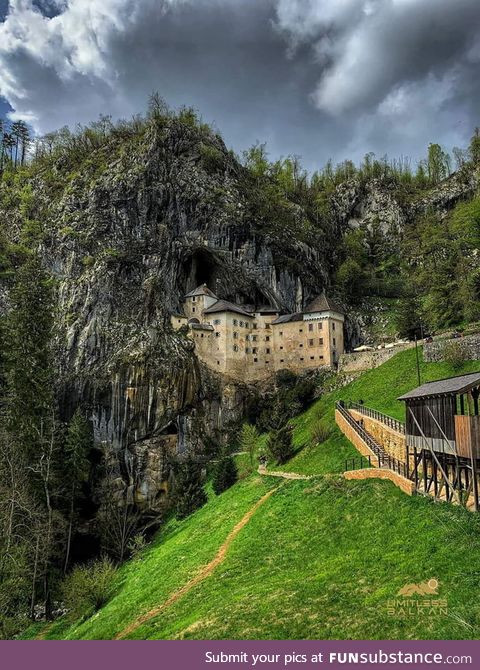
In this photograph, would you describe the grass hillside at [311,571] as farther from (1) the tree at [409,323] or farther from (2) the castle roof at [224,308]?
(2) the castle roof at [224,308]

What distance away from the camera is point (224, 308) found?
65.7 meters

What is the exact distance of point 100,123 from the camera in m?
83.2

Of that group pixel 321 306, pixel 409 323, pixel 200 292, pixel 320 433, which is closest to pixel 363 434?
pixel 320 433

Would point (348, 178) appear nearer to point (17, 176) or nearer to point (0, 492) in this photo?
point (17, 176)

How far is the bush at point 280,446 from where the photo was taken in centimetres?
3991

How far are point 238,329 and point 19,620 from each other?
1715 inches

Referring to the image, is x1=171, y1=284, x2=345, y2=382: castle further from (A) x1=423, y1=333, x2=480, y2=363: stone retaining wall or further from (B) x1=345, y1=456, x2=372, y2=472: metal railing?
(B) x1=345, y1=456, x2=372, y2=472: metal railing

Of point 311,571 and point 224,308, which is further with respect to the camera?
point 224,308

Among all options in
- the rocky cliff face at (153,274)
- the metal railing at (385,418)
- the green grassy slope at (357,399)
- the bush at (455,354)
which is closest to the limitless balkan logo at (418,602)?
the metal railing at (385,418)

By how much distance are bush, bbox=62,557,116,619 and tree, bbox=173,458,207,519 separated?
34.4 feet

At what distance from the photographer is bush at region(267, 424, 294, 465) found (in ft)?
131

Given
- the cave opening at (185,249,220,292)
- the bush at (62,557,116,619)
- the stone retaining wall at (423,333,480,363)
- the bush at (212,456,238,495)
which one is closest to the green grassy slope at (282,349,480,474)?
the stone retaining wall at (423,333,480,363)

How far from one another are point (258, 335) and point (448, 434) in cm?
4839

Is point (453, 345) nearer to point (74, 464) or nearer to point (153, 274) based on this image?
point (153, 274)
